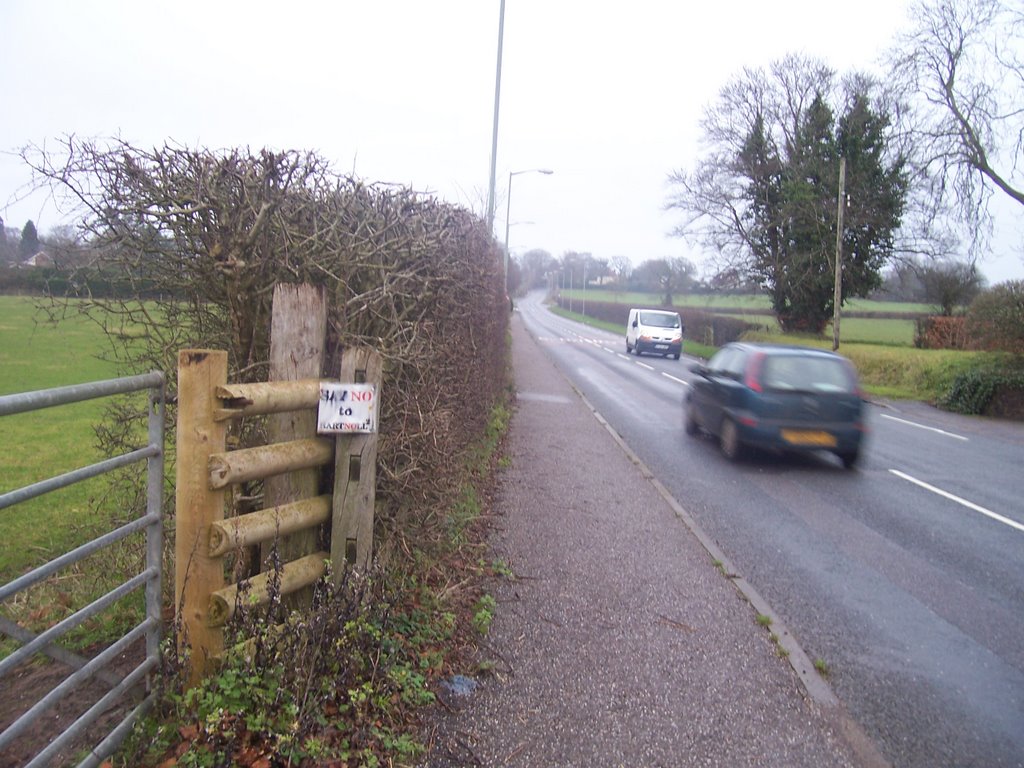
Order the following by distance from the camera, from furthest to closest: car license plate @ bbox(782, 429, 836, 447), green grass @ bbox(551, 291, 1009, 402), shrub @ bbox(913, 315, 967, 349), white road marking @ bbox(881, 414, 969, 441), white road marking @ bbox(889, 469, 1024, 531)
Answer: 1. shrub @ bbox(913, 315, 967, 349)
2. green grass @ bbox(551, 291, 1009, 402)
3. white road marking @ bbox(881, 414, 969, 441)
4. car license plate @ bbox(782, 429, 836, 447)
5. white road marking @ bbox(889, 469, 1024, 531)

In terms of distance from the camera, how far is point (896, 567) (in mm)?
6582

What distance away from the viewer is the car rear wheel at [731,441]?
1107 cm

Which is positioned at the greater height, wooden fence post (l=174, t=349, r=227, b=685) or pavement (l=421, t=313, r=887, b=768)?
wooden fence post (l=174, t=349, r=227, b=685)

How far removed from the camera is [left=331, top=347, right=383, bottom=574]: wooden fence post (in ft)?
12.9

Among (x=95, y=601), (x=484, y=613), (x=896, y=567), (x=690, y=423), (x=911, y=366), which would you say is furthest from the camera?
(x=911, y=366)

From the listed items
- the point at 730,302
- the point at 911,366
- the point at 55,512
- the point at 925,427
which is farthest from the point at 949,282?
the point at 55,512

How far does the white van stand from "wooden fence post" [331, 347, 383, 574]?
113ft

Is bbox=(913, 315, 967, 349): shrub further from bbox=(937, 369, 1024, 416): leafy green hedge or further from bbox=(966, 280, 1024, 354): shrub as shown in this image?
bbox=(937, 369, 1024, 416): leafy green hedge

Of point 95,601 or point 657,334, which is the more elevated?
point 657,334

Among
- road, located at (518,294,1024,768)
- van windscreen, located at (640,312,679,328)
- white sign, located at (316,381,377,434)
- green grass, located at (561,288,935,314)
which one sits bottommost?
road, located at (518,294,1024,768)

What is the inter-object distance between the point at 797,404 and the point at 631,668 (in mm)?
7192

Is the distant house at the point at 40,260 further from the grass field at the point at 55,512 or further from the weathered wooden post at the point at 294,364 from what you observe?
the weathered wooden post at the point at 294,364

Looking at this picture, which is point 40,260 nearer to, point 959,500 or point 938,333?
point 959,500

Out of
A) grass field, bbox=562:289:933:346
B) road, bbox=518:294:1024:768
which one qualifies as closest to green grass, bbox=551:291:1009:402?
grass field, bbox=562:289:933:346
